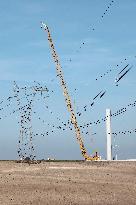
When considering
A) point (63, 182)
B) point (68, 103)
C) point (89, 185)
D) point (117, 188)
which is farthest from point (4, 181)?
point (68, 103)

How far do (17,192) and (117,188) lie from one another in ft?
43.3

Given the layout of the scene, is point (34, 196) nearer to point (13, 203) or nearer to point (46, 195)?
point (46, 195)

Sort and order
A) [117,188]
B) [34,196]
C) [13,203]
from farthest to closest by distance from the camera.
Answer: [117,188] → [34,196] → [13,203]

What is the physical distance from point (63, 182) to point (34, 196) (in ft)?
48.5

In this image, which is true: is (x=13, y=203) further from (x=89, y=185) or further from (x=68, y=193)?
(x=89, y=185)

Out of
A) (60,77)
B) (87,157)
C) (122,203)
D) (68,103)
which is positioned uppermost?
(60,77)

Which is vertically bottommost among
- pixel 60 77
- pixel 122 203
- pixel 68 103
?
pixel 122 203

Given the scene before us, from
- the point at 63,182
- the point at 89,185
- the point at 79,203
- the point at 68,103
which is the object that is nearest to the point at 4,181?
the point at 63,182

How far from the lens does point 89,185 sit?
58.5 metres

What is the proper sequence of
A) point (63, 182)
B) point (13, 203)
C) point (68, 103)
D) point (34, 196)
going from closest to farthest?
point (13, 203)
point (34, 196)
point (63, 182)
point (68, 103)

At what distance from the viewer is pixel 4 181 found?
62.9m

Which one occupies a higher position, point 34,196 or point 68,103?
point 68,103

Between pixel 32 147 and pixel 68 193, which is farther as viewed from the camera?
pixel 32 147

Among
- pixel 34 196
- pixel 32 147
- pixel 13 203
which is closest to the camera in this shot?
pixel 13 203
